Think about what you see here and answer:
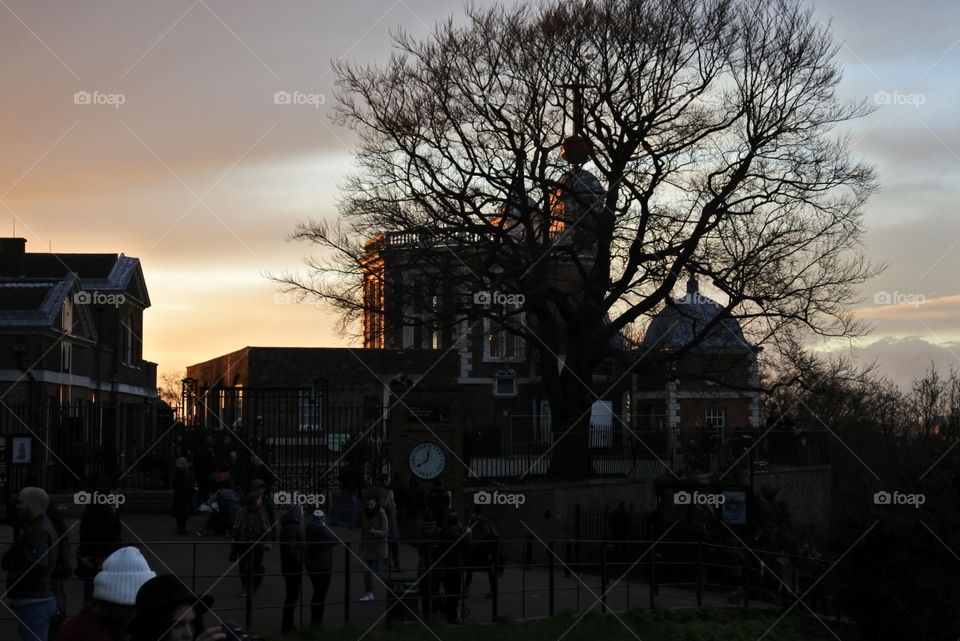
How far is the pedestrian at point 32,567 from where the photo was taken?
10.6 meters

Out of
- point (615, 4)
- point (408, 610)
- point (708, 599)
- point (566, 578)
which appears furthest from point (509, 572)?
point (615, 4)

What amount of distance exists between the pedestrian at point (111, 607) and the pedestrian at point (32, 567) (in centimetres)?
497

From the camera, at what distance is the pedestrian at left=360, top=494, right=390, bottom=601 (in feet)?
60.7

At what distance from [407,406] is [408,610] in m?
11.3

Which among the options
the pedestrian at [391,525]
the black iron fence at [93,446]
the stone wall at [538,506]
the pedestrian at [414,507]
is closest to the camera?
the pedestrian at [391,525]

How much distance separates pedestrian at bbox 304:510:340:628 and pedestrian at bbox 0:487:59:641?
577 cm

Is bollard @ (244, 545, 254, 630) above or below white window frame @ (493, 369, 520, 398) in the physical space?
below

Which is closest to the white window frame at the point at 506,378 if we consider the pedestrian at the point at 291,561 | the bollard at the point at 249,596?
the pedestrian at the point at 291,561

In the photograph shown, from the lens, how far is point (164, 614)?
525 cm
